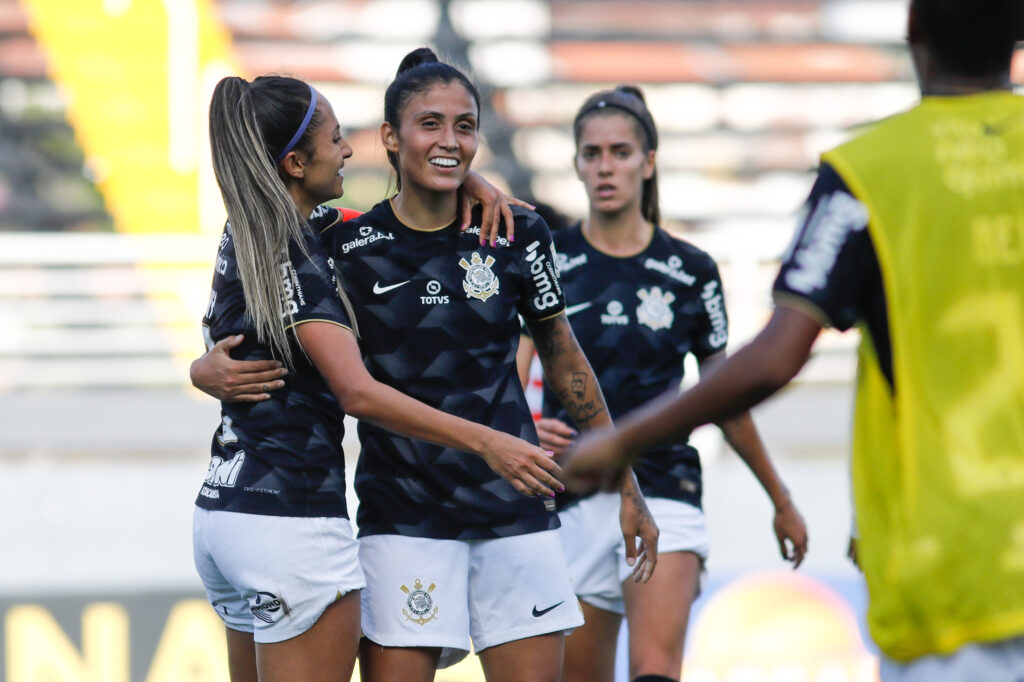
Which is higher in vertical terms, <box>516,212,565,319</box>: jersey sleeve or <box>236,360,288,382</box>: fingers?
<box>516,212,565,319</box>: jersey sleeve

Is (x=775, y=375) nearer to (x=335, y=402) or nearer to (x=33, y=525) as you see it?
(x=335, y=402)

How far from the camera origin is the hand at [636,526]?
3691mm

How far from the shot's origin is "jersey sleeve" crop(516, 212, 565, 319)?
3.60m

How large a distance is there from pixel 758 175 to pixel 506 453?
11634 millimetres

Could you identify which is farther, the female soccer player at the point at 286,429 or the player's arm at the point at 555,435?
the player's arm at the point at 555,435

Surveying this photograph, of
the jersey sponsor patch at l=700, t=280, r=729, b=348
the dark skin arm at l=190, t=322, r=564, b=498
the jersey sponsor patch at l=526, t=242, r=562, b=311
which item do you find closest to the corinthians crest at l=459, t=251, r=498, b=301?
the jersey sponsor patch at l=526, t=242, r=562, b=311

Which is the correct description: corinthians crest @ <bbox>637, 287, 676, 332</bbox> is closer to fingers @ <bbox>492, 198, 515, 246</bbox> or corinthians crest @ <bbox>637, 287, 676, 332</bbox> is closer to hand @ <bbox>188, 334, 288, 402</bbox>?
fingers @ <bbox>492, 198, 515, 246</bbox>

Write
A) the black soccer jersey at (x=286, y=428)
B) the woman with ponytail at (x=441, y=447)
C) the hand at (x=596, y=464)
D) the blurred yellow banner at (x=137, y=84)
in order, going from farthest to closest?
1. the blurred yellow banner at (x=137, y=84)
2. the woman with ponytail at (x=441, y=447)
3. the black soccer jersey at (x=286, y=428)
4. the hand at (x=596, y=464)

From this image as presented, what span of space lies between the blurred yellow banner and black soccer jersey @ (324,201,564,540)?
1004 centimetres

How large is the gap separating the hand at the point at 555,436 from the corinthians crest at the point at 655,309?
1.57 ft

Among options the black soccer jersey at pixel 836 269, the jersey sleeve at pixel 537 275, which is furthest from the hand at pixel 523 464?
the black soccer jersey at pixel 836 269

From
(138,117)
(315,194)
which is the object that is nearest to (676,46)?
(138,117)

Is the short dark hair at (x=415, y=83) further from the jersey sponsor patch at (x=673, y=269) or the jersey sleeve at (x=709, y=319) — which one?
the jersey sleeve at (x=709, y=319)

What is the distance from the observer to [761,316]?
11719mm
